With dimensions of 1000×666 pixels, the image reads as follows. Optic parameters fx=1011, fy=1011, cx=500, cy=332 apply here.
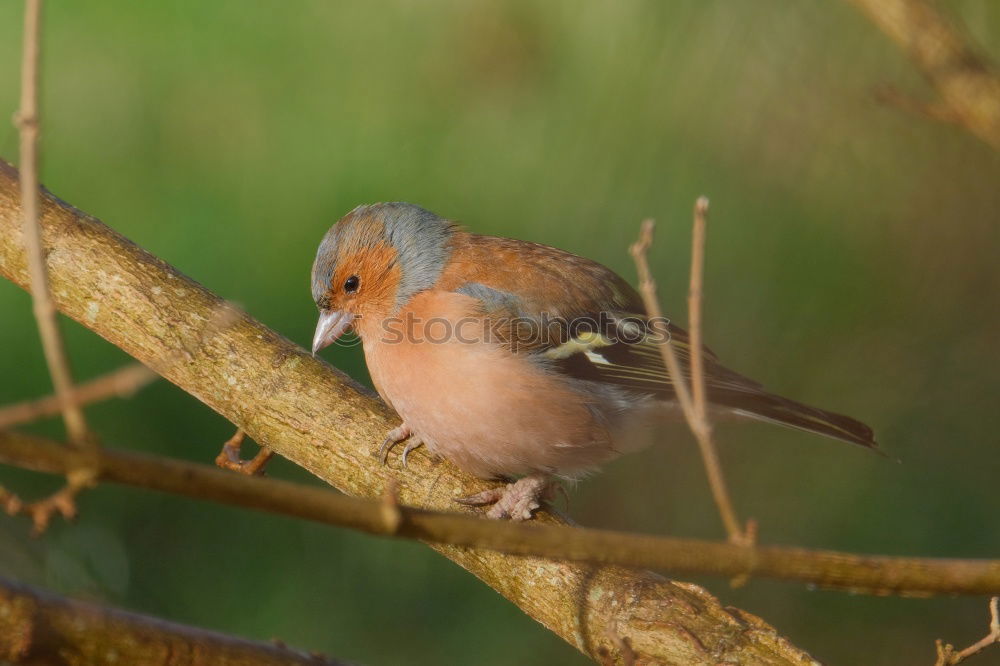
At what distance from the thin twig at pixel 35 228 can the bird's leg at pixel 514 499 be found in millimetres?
1853

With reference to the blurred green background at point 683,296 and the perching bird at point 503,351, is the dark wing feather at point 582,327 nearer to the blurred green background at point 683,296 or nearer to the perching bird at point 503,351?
the perching bird at point 503,351

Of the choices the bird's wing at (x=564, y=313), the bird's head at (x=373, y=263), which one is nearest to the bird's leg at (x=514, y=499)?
the bird's wing at (x=564, y=313)

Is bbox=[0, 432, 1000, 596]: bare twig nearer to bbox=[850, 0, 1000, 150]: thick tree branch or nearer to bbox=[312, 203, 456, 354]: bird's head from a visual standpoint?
bbox=[850, 0, 1000, 150]: thick tree branch

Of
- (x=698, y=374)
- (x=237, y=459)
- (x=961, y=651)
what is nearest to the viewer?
(x=698, y=374)

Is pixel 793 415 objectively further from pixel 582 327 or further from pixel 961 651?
pixel 961 651

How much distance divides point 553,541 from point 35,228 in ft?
2.56

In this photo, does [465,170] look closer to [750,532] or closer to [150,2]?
[150,2]

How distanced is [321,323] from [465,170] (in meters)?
0.82

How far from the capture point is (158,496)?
3447 mm

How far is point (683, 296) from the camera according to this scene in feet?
11.6

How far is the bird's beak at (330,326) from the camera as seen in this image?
3500 mm

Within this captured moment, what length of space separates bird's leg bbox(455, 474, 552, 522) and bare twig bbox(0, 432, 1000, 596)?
1.52 metres

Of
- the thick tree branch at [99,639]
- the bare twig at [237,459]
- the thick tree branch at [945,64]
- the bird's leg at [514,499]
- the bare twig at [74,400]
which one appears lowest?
the thick tree branch at [99,639]

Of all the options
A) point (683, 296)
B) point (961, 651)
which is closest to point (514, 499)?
point (683, 296)
